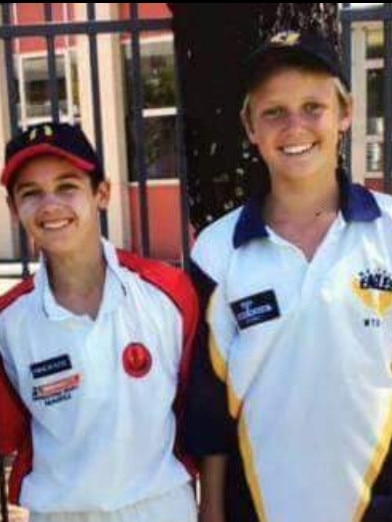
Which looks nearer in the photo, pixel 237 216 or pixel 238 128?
pixel 237 216

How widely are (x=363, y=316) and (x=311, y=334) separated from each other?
12cm

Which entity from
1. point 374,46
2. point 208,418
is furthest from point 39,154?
point 374,46

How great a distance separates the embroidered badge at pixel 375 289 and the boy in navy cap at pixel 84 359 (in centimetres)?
44

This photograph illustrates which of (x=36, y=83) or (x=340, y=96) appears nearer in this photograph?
(x=340, y=96)

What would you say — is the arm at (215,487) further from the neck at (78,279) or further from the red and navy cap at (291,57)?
the red and navy cap at (291,57)

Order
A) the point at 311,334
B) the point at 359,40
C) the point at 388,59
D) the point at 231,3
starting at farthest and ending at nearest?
the point at 359,40 → the point at 388,59 → the point at 231,3 → the point at 311,334

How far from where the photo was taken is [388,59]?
3.45 metres

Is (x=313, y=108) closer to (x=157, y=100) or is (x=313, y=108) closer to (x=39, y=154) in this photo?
(x=39, y=154)

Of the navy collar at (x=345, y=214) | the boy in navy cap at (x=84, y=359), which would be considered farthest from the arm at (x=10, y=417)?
the navy collar at (x=345, y=214)

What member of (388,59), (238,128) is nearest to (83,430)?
(238,128)

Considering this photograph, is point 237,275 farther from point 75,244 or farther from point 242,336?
point 75,244

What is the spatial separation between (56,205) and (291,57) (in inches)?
26.0

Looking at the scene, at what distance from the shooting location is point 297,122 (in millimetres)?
2156

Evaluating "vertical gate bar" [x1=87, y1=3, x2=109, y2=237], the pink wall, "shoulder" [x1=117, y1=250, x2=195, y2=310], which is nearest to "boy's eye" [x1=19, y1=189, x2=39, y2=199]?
"shoulder" [x1=117, y1=250, x2=195, y2=310]
